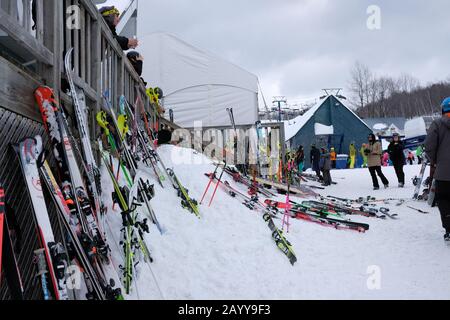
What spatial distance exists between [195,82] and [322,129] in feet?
48.6

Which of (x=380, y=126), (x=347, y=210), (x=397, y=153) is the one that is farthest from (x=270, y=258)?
(x=380, y=126)

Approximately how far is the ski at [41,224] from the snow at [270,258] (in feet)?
2.56

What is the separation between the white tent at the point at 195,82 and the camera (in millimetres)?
14039

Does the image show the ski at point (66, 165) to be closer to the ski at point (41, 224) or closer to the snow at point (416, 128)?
the ski at point (41, 224)

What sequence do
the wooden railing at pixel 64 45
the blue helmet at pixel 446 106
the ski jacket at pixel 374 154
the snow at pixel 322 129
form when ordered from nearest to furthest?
the wooden railing at pixel 64 45 → the blue helmet at pixel 446 106 → the ski jacket at pixel 374 154 → the snow at pixel 322 129

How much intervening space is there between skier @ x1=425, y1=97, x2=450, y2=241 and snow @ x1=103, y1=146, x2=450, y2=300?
0.48m

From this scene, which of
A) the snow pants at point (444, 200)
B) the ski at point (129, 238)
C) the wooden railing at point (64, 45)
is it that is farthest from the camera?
the snow pants at point (444, 200)

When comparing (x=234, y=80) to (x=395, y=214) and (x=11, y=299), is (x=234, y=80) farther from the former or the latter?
(x=11, y=299)

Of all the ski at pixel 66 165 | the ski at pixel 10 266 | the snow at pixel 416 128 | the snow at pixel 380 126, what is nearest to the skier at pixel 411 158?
the snow at pixel 416 128

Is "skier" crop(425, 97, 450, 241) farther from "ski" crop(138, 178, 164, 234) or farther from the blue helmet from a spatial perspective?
"ski" crop(138, 178, 164, 234)

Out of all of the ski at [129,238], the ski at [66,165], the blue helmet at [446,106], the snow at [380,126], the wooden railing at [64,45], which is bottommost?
the ski at [129,238]

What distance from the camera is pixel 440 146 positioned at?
14.8 feet

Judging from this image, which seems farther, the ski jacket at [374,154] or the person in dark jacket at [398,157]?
the ski jacket at [374,154]
